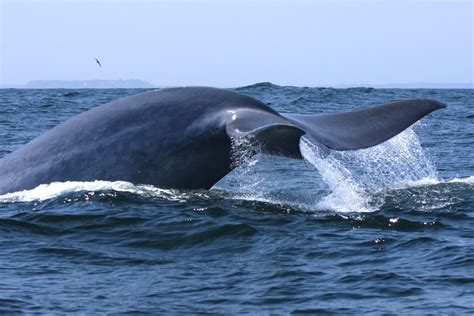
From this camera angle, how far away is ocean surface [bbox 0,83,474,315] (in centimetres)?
665

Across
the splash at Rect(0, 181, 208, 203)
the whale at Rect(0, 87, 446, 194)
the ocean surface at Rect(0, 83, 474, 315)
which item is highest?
the whale at Rect(0, 87, 446, 194)

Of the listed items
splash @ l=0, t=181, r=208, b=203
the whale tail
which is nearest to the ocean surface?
splash @ l=0, t=181, r=208, b=203

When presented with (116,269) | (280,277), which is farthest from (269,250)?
(116,269)

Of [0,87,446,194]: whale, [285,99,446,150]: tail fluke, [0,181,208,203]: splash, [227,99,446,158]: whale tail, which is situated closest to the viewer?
[227,99,446,158]: whale tail

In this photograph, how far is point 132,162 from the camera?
867cm

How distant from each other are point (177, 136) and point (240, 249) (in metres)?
1.21

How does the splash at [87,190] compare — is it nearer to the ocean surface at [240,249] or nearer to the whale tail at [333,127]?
the ocean surface at [240,249]

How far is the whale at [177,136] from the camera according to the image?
27.2ft

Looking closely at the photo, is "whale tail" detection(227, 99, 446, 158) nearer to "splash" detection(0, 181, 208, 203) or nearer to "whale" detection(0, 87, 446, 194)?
"whale" detection(0, 87, 446, 194)

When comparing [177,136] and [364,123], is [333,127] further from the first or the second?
[177,136]

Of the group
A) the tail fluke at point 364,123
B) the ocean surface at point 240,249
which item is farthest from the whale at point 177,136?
the ocean surface at point 240,249

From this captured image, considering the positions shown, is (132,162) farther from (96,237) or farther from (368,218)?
(368,218)

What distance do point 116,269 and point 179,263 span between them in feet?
1.73

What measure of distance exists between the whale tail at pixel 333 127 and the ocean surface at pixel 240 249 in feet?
1.16
